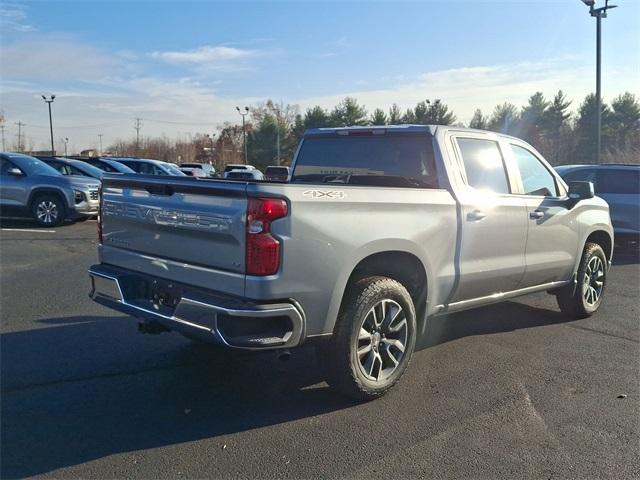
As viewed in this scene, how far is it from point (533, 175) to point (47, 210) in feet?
38.4

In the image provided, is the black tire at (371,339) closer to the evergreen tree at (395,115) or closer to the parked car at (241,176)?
the parked car at (241,176)

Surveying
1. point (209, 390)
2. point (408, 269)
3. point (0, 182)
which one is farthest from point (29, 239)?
point (408, 269)

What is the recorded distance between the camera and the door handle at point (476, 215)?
4.66m

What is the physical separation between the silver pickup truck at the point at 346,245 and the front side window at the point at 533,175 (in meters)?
0.02

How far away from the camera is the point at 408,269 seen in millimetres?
4320

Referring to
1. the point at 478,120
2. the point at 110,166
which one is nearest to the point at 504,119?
the point at 478,120

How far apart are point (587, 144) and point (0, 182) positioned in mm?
45107

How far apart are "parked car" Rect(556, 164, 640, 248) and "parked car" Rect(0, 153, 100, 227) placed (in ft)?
36.6

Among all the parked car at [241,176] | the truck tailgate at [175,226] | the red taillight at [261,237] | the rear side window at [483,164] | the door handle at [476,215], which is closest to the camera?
the red taillight at [261,237]

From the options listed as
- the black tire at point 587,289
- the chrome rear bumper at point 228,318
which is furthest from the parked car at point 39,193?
the black tire at point 587,289

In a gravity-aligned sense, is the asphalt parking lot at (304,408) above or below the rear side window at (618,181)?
below

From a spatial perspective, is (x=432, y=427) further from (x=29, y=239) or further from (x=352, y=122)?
(x=352, y=122)

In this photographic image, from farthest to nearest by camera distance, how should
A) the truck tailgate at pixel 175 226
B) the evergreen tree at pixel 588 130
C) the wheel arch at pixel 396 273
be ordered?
1. the evergreen tree at pixel 588 130
2. the wheel arch at pixel 396 273
3. the truck tailgate at pixel 175 226

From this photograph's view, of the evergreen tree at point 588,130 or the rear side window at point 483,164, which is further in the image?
the evergreen tree at point 588,130
